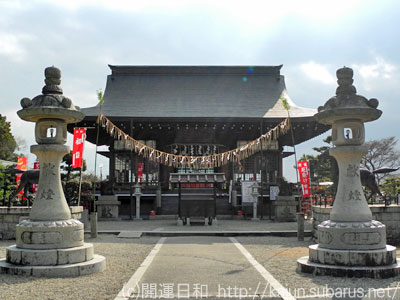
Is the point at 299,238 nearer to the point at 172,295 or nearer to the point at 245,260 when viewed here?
the point at 245,260

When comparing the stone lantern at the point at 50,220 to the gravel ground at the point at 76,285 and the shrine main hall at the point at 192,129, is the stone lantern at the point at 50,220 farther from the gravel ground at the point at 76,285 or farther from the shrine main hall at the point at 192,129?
the shrine main hall at the point at 192,129

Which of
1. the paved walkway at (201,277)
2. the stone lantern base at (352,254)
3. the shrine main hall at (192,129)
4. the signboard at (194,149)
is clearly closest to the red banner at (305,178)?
the shrine main hall at (192,129)

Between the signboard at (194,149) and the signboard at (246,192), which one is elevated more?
the signboard at (194,149)

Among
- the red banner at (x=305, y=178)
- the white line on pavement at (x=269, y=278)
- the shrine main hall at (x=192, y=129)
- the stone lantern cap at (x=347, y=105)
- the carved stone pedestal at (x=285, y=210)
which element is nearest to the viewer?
the white line on pavement at (x=269, y=278)

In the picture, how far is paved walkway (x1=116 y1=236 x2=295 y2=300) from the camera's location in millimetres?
4816

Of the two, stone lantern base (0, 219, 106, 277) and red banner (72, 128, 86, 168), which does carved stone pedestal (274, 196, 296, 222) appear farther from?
stone lantern base (0, 219, 106, 277)

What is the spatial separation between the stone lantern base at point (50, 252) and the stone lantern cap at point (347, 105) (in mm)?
4760

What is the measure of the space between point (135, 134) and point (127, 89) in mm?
5576

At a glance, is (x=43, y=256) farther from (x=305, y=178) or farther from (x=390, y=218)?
(x=305, y=178)

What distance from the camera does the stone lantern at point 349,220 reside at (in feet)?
19.1

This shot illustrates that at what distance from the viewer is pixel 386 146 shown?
1564 inches

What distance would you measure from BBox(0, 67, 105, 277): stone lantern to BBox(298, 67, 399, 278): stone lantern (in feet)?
12.6

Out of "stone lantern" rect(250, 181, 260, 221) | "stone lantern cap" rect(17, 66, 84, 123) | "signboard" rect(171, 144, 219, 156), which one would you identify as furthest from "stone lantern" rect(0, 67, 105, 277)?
"signboard" rect(171, 144, 219, 156)

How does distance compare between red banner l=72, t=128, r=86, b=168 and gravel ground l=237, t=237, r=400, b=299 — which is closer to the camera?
gravel ground l=237, t=237, r=400, b=299
